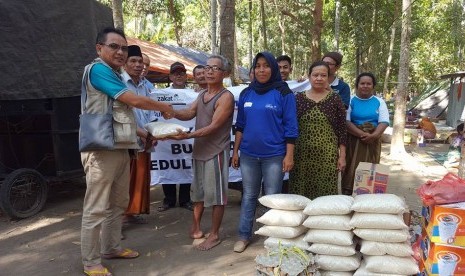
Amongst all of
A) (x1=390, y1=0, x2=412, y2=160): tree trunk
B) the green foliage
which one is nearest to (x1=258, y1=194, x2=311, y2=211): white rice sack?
(x1=390, y1=0, x2=412, y2=160): tree trunk

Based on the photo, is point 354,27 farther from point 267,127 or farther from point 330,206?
point 330,206

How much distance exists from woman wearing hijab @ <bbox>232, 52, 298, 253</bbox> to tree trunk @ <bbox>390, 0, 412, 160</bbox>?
25.3 feet

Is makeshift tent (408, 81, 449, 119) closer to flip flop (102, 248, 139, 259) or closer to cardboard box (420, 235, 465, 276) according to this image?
cardboard box (420, 235, 465, 276)

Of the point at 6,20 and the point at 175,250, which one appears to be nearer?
the point at 175,250

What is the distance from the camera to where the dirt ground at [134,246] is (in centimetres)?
360

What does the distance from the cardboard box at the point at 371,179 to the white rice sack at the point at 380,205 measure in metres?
0.86

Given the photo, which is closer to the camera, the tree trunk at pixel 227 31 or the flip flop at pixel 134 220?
the flip flop at pixel 134 220

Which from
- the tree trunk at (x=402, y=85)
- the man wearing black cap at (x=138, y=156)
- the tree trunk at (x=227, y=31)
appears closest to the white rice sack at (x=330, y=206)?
the man wearing black cap at (x=138, y=156)

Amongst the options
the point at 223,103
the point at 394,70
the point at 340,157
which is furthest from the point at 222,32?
the point at 394,70

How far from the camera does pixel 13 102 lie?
473 cm

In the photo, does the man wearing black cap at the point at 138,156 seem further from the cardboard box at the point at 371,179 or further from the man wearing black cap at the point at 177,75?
the cardboard box at the point at 371,179

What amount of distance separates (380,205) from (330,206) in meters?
0.37

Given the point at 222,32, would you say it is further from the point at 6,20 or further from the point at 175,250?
the point at 175,250

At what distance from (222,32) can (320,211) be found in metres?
3.94
